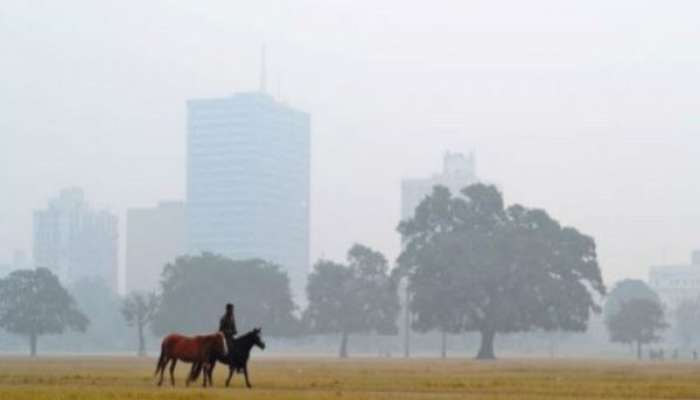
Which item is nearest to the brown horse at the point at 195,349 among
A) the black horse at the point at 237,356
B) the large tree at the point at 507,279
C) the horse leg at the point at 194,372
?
the horse leg at the point at 194,372

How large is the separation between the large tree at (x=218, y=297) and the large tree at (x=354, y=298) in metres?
4.83

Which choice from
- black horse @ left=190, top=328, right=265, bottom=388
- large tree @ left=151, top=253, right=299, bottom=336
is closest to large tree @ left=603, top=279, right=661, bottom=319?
large tree @ left=151, top=253, right=299, bottom=336

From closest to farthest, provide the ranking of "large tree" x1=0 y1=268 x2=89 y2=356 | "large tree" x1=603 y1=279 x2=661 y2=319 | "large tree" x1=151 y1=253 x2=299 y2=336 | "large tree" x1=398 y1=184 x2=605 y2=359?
"large tree" x1=398 y1=184 x2=605 y2=359 → "large tree" x1=0 y1=268 x2=89 y2=356 → "large tree" x1=151 y1=253 x2=299 y2=336 → "large tree" x1=603 y1=279 x2=661 y2=319

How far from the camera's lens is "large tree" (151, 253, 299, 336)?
124 metres

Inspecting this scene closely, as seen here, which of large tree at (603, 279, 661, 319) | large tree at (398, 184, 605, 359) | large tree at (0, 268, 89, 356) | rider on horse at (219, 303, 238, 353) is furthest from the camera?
large tree at (603, 279, 661, 319)

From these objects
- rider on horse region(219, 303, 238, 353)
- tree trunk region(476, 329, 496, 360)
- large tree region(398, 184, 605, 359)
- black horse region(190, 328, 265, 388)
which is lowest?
tree trunk region(476, 329, 496, 360)

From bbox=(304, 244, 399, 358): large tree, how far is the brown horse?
264 feet

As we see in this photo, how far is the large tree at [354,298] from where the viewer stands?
379 ft

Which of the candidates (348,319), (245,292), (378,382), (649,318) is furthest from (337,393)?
(649,318)

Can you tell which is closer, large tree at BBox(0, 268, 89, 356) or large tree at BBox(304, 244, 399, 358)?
large tree at BBox(304, 244, 399, 358)

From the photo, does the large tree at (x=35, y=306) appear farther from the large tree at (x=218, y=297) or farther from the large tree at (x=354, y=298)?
the large tree at (x=354, y=298)

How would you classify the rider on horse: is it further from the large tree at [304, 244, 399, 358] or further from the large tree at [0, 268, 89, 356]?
the large tree at [0, 268, 89, 356]

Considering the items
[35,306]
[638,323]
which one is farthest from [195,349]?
[638,323]

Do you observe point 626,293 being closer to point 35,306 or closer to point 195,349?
point 35,306
